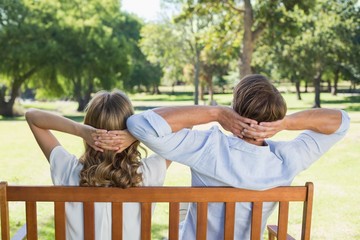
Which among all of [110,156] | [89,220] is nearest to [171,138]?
[110,156]

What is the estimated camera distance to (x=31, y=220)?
1.94 m

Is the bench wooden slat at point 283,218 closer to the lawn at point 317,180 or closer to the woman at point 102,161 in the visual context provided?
the woman at point 102,161

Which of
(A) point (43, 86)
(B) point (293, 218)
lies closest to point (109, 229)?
(B) point (293, 218)

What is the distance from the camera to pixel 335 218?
5.46 m

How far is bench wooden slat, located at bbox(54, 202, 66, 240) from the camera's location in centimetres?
190

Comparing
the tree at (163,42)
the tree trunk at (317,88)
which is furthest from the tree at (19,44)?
the tree trunk at (317,88)

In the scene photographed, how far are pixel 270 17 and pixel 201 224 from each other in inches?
593

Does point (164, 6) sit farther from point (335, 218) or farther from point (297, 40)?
point (335, 218)

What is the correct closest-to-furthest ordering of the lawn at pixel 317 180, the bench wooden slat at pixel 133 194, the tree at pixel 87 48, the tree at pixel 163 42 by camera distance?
the bench wooden slat at pixel 133 194 → the lawn at pixel 317 180 → the tree at pixel 87 48 → the tree at pixel 163 42

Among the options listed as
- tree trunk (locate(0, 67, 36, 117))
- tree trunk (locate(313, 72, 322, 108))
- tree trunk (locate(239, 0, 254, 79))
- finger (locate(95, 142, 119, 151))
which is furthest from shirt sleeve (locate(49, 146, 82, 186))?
tree trunk (locate(313, 72, 322, 108))

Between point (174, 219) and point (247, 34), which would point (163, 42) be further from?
point (174, 219)

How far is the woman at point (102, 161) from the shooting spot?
1.96 meters

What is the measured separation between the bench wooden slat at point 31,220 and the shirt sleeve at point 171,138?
1.88 ft

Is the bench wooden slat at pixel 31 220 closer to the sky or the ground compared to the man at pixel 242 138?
closer to the ground
